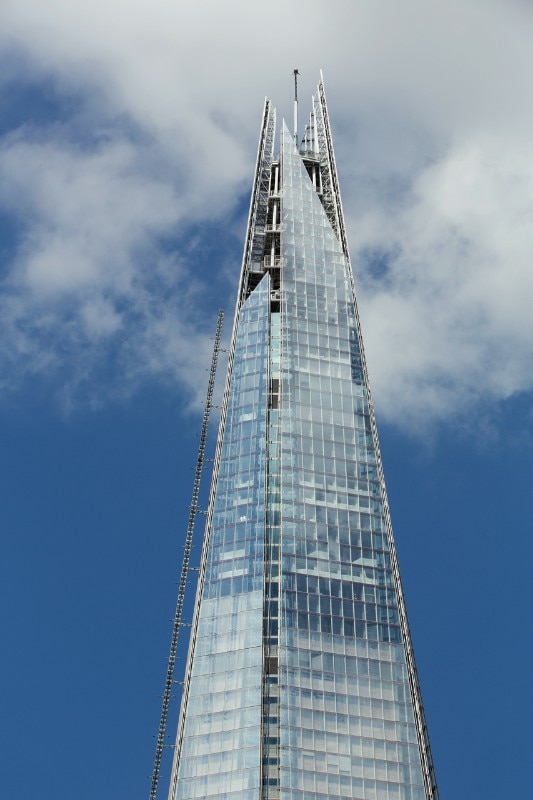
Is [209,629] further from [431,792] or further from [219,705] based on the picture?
[431,792]

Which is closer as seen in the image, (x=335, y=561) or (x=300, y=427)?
(x=335, y=561)

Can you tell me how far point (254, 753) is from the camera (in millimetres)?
163125

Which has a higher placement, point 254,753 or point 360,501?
point 360,501

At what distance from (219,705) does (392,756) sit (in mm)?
24587

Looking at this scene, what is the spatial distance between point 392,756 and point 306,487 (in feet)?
142

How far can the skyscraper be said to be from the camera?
164 m

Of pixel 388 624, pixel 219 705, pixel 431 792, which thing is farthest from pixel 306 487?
pixel 431 792

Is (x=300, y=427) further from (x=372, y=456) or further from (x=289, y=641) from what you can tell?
(x=289, y=641)

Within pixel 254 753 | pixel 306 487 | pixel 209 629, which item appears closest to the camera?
pixel 254 753

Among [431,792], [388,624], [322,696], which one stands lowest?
[431,792]

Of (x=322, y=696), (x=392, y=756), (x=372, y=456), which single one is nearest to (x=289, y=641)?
(x=322, y=696)

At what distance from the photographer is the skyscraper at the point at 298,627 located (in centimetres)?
16375

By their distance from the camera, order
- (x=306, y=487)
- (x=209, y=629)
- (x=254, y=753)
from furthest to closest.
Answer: (x=306, y=487) < (x=209, y=629) < (x=254, y=753)

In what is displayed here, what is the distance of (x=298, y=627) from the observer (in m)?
173
